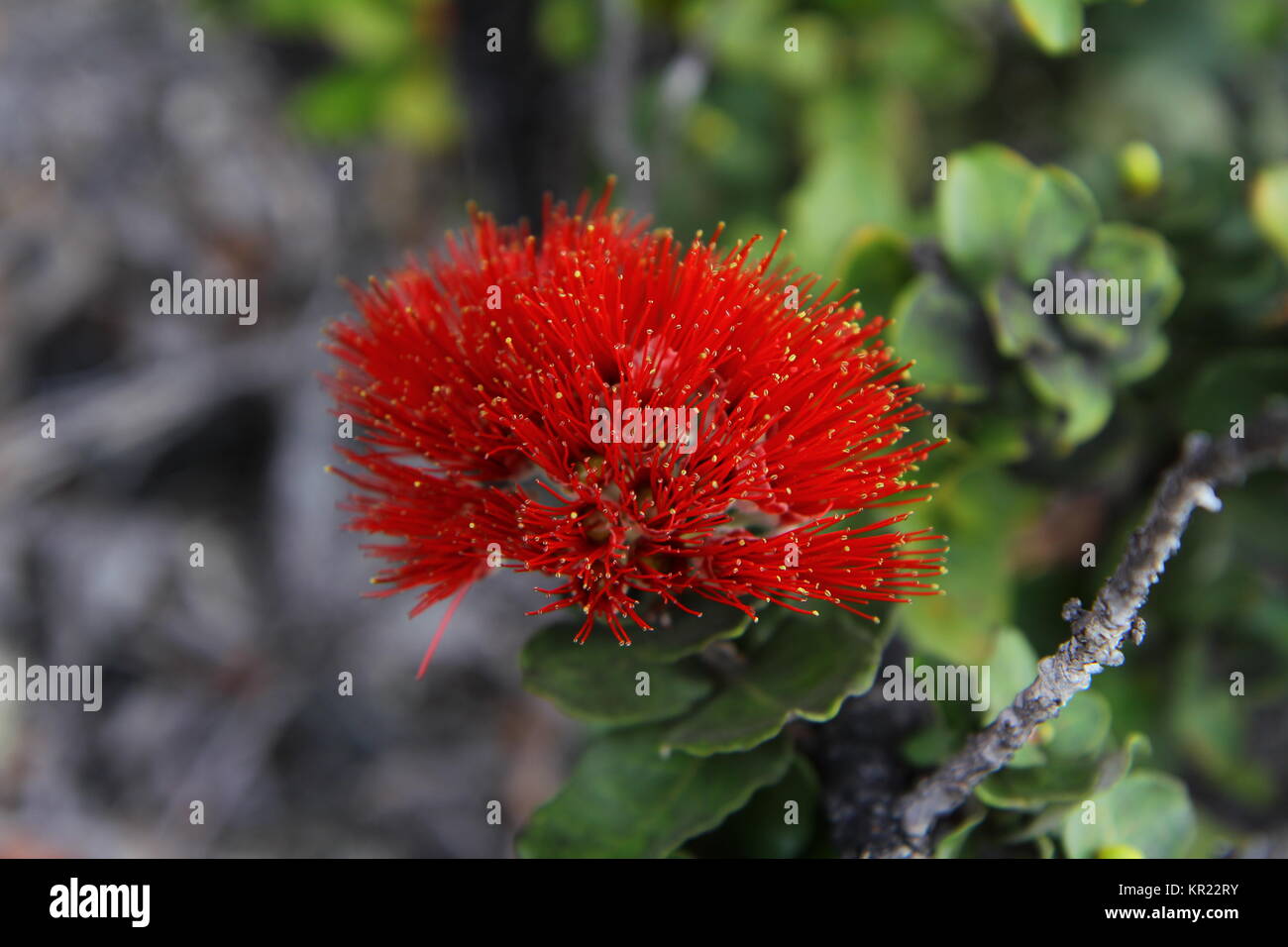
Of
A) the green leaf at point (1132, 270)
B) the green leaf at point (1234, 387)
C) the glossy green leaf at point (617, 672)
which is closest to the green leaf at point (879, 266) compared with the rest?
the green leaf at point (1132, 270)

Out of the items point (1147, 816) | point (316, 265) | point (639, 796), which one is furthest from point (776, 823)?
point (316, 265)

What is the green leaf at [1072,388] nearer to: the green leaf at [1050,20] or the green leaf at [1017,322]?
the green leaf at [1017,322]

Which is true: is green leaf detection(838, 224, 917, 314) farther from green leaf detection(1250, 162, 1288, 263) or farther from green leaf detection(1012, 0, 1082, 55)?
green leaf detection(1250, 162, 1288, 263)

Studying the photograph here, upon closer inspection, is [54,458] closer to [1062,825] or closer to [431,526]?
[431,526]

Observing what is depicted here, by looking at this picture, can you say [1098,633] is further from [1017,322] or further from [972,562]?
[972,562]

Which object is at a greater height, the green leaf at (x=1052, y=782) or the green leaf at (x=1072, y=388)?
the green leaf at (x=1072, y=388)

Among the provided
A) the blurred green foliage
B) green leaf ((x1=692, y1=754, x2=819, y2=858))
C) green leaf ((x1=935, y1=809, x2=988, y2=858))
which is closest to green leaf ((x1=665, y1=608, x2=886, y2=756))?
the blurred green foliage

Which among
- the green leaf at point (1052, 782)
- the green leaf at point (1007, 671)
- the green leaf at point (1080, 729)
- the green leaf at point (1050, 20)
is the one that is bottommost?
the green leaf at point (1052, 782)

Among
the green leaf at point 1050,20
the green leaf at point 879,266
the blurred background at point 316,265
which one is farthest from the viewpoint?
the blurred background at point 316,265

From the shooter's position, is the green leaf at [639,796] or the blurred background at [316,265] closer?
the green leaf at [639,796]
